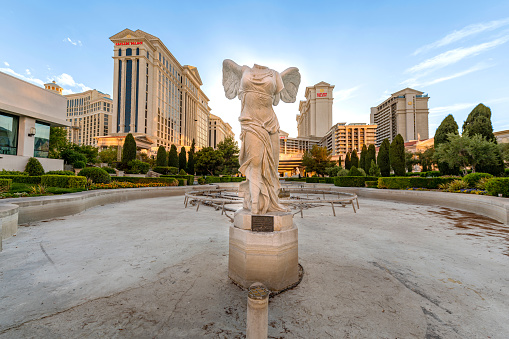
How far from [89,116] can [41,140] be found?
101 metres

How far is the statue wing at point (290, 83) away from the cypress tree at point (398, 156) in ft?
65.1

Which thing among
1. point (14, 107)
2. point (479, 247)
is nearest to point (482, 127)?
point (479, 247)

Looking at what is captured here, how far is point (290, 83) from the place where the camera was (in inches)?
156

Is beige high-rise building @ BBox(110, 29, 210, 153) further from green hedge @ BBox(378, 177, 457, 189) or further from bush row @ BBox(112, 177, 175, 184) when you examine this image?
green hedge @ BBox(378, 177, 457, 189)

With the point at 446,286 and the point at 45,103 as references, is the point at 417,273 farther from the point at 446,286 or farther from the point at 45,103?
the point at 45,103

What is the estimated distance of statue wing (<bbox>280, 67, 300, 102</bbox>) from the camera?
151 inches

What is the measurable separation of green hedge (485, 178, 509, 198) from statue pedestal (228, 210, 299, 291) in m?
10.9

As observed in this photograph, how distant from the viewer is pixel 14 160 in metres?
15.8

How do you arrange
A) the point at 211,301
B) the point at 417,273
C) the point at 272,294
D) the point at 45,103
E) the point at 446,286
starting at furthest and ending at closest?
the point at 45,103, the point at 417,273, the point at 446,286, the point at 272,294, the point at 211,301

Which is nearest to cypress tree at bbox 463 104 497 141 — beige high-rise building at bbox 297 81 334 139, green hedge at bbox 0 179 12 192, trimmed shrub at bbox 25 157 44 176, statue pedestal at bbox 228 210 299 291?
statue pedestal at bbox 228 210 299 291

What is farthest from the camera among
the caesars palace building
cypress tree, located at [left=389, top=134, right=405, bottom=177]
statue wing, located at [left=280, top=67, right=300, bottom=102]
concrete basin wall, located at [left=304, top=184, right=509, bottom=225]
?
the caesars palace building

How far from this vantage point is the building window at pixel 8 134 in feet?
51.7

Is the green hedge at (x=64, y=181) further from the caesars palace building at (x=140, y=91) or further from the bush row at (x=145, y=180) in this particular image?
the caesars palace building at (x=140, y=91)

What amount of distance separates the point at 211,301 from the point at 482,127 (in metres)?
30.9
